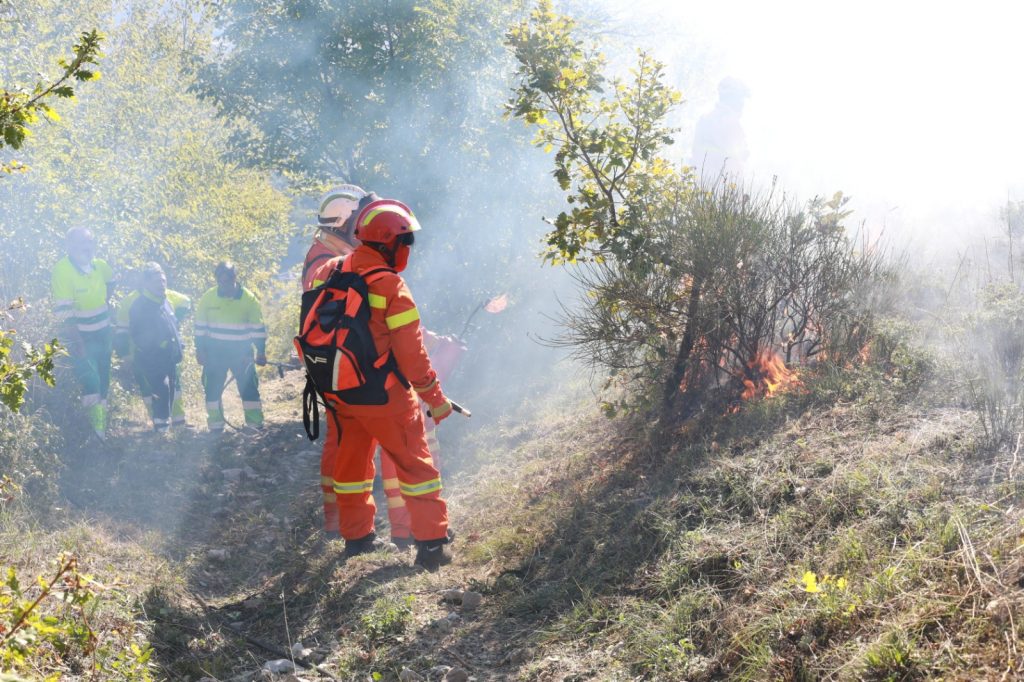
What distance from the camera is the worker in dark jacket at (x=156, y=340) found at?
8.23 meters

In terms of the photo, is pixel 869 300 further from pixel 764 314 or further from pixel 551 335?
pixel 551 335

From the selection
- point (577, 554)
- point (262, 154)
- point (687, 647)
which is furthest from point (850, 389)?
point (262, 154)

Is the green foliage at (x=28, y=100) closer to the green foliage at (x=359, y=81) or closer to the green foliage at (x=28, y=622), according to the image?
the green foliage at (x=28, y=622)

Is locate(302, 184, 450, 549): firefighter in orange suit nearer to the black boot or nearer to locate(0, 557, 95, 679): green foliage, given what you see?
the black boot

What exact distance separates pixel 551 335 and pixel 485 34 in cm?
415

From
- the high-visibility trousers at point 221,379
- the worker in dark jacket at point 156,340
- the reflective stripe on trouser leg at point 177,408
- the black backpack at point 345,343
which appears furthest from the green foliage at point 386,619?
the reflective stripe on trouser leg at point 177,408

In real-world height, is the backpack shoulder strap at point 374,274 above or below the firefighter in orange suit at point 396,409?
above

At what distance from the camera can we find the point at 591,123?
5.40 m

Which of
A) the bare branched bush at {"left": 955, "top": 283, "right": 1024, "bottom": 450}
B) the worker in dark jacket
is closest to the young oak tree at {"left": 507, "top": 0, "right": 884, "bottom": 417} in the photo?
the bare branched bush at {"left": 955, "top": 283, "right": 1024, "bottom": 450}

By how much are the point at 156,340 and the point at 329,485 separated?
3685 mm

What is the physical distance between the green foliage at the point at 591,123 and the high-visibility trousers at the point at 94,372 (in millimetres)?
4823

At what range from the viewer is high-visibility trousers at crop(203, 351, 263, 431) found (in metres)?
8.53

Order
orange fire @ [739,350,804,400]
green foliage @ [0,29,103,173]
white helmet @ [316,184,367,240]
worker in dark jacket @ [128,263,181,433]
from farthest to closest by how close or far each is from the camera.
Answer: worker in dark jacket @ [128,263,181,433]
white helmet @ [316,184,367,240]
orange fire @ [739,350,804,400]
green foliage @ [0,29,103,173]

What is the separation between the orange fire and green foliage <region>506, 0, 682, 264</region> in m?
1.14
